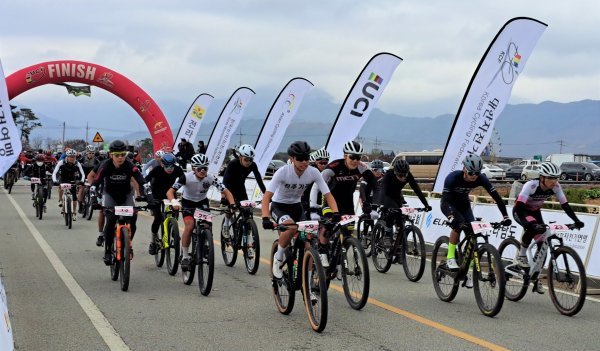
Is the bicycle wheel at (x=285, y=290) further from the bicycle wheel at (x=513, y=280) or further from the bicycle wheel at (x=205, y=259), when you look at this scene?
the bicycle wheel at (x=513, y=280)

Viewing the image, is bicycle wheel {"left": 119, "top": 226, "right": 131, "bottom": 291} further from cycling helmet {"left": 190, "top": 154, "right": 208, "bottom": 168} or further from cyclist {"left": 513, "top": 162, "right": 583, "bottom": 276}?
cyclist {"left": 513, "top": 162, "right": 583, "bottom": 276}

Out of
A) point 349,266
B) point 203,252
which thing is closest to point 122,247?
point 203,252

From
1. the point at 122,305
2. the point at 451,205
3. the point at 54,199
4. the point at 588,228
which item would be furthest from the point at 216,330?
the point at 54,199

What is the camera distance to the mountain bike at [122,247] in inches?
386

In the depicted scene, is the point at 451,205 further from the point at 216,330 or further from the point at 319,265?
the point at 216,330

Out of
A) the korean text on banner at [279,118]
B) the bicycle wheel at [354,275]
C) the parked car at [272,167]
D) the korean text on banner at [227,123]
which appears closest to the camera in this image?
the bicycle wheel at [354,275]

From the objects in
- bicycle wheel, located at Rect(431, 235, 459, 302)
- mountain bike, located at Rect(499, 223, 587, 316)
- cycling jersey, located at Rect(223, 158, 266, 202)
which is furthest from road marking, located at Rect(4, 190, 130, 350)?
mountain bike, located at Rect(499, 223, 587, 316)

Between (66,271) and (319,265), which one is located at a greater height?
(319,265)

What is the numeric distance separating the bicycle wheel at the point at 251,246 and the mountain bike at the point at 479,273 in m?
3.05

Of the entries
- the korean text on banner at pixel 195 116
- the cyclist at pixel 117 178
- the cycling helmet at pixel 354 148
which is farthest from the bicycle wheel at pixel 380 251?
the korean text on banner at pixel 195 116

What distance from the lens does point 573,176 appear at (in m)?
61.6

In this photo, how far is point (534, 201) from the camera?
9.55 metres

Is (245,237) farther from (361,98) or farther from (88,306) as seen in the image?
(361,98)

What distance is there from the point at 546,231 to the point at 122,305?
17.1ft
